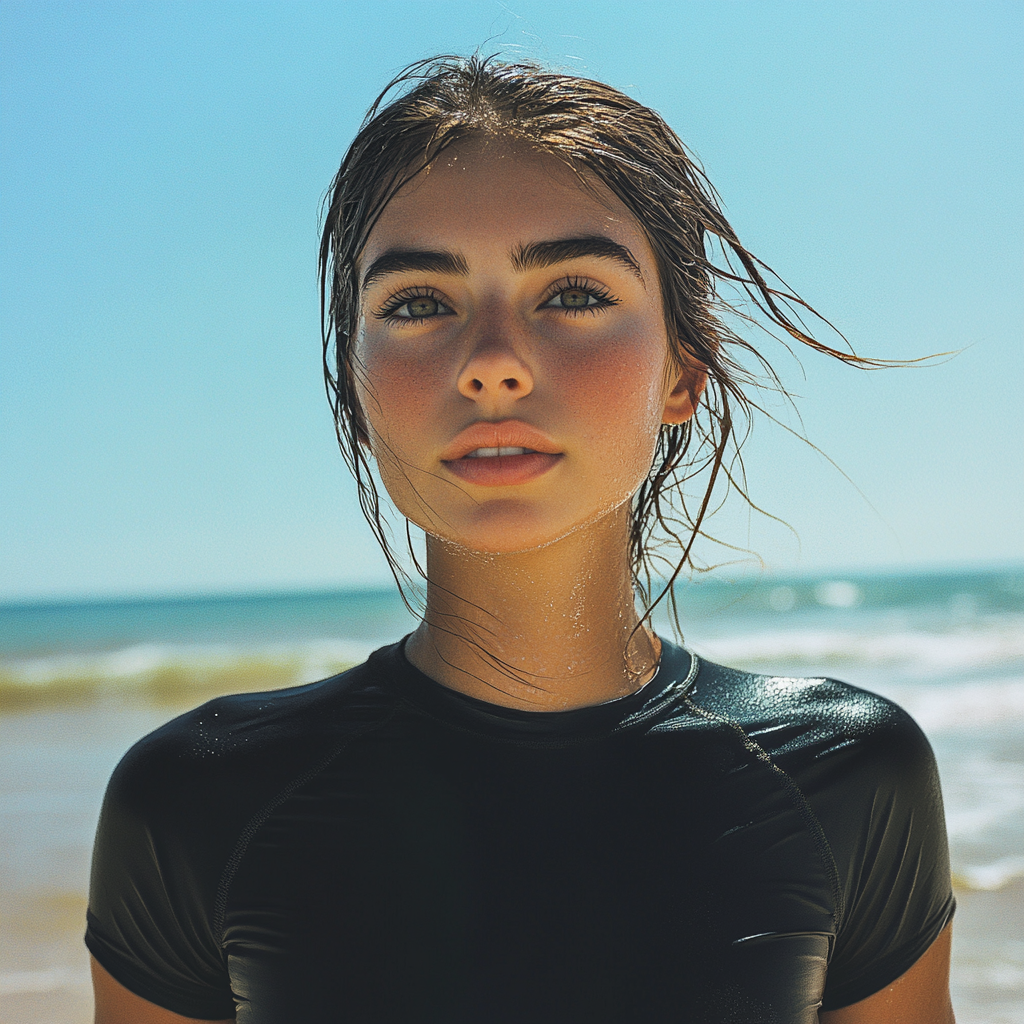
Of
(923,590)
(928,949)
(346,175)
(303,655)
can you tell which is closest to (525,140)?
(346,175)

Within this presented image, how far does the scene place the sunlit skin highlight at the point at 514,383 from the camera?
134 cm

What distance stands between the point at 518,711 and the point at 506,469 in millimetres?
365

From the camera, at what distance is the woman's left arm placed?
1.46 m

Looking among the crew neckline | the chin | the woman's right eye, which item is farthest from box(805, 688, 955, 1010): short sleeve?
the woman's right eye

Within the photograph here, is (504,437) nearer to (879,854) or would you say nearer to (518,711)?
(518,711)

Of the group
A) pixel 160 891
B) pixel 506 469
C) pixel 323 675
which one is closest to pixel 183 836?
pixel 160 891

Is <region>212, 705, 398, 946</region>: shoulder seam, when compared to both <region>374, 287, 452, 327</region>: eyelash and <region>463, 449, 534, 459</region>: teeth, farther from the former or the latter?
<region>374, 287, 452, 327</region>: eyelash

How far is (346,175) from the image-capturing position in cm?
165

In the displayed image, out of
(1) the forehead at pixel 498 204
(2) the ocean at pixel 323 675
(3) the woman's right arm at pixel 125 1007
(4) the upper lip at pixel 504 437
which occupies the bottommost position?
(2) the ocean at pixel 323 675

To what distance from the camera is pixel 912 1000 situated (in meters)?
1.48

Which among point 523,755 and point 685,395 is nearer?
point 523,755

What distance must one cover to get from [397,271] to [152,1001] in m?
1.06

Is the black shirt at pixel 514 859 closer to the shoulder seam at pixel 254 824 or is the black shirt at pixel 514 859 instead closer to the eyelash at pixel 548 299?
the shoulder seam at pixel 254 824

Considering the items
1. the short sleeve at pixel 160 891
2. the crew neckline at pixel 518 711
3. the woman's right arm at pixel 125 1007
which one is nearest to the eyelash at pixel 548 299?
the crew neckline at pixel 518 711
